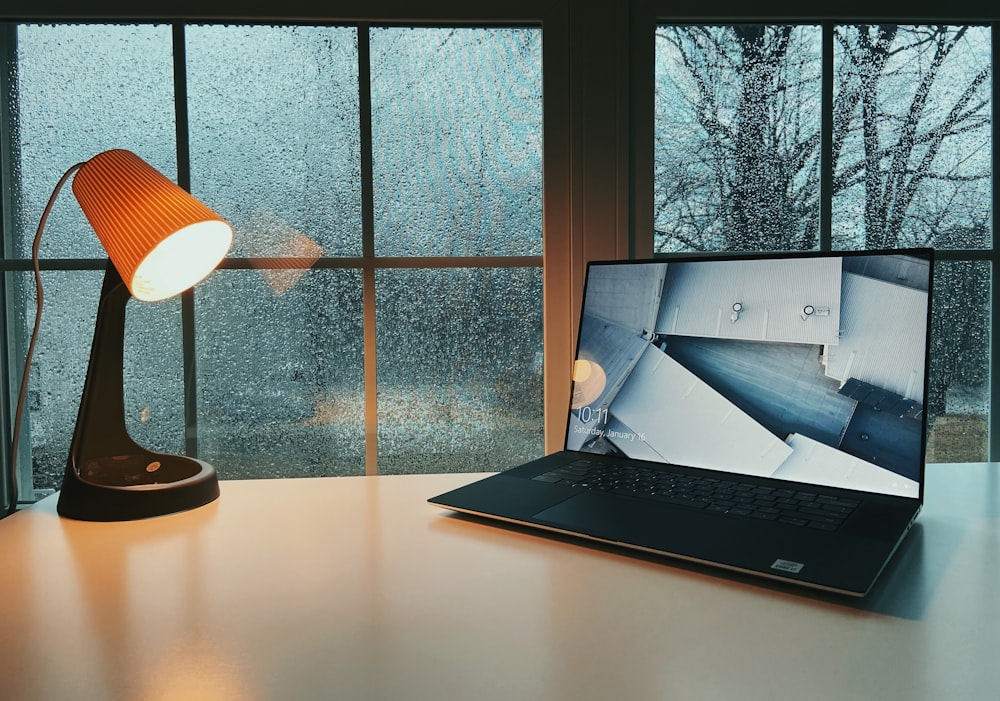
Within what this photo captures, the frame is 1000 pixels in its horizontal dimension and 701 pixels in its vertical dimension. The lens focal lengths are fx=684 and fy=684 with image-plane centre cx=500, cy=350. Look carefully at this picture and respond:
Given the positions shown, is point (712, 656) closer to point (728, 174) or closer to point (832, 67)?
point (728, 174)

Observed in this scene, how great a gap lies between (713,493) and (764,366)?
0.17m

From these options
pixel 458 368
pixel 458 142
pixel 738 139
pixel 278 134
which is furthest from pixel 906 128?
pixel 278 134

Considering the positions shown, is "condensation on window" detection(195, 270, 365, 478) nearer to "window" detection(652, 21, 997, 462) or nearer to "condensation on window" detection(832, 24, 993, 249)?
"window" detection(652, 21, 997, 462)

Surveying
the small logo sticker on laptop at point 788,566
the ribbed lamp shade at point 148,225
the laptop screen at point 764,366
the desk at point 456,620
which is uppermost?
the ribbed lamp shade at point 148,225

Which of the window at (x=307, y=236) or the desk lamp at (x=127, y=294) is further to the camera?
Result: the window at (x=307, y=236)

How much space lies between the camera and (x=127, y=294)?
0.81m

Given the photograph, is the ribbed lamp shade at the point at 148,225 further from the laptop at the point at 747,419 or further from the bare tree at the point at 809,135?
the bare tree at the point at 809,135

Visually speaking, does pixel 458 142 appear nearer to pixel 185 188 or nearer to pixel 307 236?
pixel 307 236

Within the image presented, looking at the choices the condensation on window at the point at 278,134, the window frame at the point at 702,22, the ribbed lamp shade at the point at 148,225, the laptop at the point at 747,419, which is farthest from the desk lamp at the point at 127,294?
the window frame at the point at 702,22

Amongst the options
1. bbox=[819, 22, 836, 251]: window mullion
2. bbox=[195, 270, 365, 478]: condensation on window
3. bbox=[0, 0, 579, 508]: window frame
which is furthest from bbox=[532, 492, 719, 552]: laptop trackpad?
bbox=[819, 22, 836, 251]: window mullion

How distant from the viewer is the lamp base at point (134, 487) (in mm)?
747

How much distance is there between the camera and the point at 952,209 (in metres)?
1.44

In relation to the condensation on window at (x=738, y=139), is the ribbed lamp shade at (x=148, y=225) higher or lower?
lower

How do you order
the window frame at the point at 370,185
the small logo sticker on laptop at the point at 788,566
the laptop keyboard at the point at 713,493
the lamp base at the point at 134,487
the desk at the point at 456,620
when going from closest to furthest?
the desk at the point at 456,620
the small logo sticker on laptop at the point at 788,566
the laptop keyboard at the point at 713,493
the lamp base at the point at 134,487
the window frame at the point at 370,185
